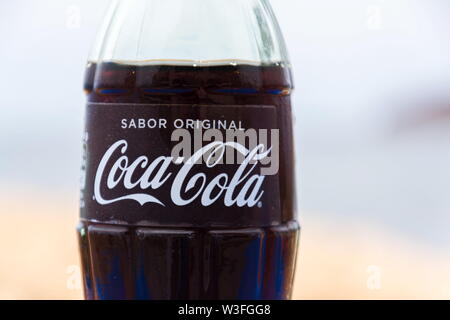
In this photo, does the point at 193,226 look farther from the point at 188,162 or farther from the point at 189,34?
the point at 189,34

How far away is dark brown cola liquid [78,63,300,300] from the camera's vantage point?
1.43 m

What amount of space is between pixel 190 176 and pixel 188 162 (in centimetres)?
2

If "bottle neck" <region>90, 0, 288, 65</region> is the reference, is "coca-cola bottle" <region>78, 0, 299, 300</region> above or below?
below

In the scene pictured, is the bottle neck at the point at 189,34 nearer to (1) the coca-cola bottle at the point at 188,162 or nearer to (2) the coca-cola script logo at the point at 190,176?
(1) the coca-cola bottle at the point at 188,162

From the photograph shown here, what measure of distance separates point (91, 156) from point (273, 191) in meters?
0.32

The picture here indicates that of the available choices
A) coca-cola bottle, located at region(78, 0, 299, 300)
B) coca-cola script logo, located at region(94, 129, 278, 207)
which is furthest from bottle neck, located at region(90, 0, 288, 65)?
coca-cola script logo, located at region(94, 129, 278, 207)

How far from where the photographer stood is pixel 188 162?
4.66 ft

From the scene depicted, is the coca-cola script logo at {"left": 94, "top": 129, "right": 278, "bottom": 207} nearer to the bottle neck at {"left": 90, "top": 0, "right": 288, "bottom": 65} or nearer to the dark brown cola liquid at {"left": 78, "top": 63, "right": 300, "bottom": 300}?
the dark brown cola liquid at {"left": 78, "top": 63, "right": 300, "bottom": 300}

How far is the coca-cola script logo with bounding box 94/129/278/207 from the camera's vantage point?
1.42 meters

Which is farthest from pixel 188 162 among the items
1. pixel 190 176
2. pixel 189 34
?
pixel 189 34

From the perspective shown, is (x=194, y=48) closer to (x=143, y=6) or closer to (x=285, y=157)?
(x=143, y=6)

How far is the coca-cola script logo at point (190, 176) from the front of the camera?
1.42 m

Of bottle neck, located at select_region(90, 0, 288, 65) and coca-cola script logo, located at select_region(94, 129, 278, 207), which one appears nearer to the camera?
coca-cola script logo, located at select_region(94, 129, 278, 207)

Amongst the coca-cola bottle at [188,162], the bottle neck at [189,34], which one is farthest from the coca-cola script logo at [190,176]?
the bottle neck at [189,34]
